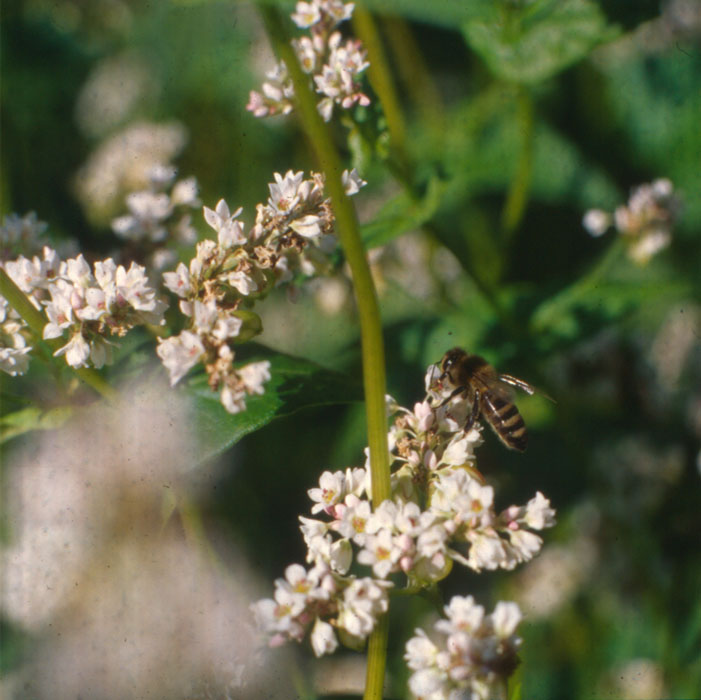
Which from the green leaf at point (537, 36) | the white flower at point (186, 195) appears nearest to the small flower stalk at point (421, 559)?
the white flower at point (186, 195)

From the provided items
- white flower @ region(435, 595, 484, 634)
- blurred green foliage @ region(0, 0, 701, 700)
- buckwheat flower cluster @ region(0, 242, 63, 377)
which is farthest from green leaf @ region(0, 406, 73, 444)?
white flower @ region(435, 595, 484, 634)

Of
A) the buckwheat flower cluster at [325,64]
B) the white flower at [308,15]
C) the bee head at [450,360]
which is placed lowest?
the bee head at [450,360]

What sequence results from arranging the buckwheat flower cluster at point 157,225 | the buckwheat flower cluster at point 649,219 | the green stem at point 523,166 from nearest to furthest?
1. the buckwheat flower cluster at point 157,225
2. the buckwheat flower cluster at point 649,219
3. the green stem at point 523,166

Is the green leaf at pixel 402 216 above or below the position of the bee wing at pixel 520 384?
above

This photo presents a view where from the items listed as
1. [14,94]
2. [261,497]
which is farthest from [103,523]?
[14,94]

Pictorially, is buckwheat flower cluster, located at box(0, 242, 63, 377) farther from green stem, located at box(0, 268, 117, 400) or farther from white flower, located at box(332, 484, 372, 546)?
white flower, located at box(332, 484, 372, 546)

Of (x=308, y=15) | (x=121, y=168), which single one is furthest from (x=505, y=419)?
(x=121, y=168)

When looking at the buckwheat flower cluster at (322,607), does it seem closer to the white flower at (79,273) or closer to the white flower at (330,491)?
the white flower at (330,491)
